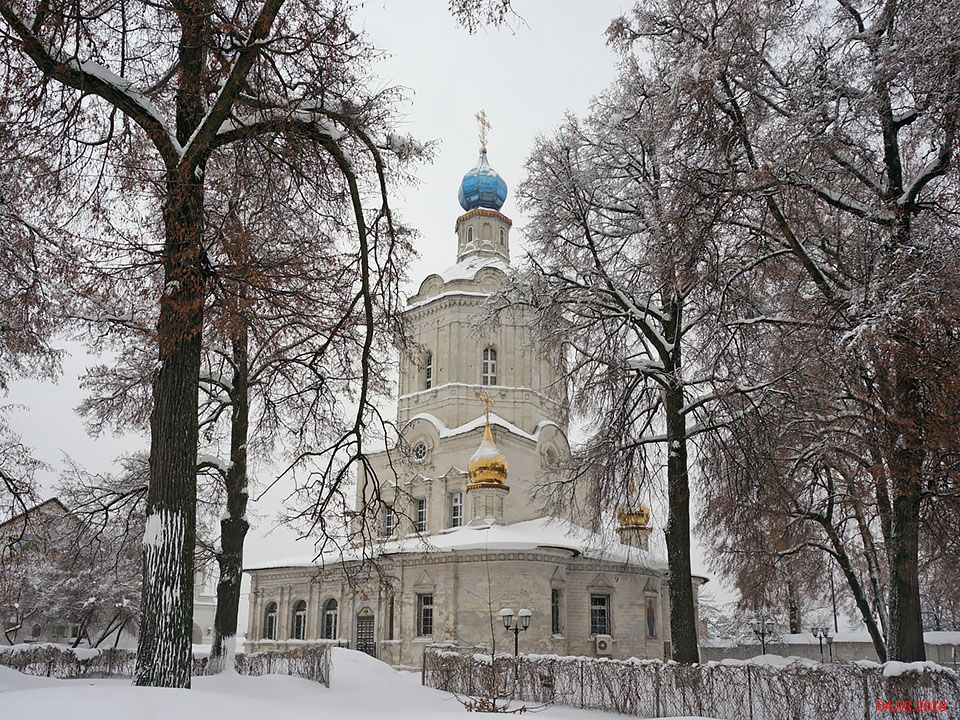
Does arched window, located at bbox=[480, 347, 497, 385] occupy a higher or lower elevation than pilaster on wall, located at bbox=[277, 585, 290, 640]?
higher

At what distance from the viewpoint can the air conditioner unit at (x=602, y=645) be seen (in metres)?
28.7

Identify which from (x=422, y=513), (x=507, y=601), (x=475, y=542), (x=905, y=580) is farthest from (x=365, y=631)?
(x=905, y=580)

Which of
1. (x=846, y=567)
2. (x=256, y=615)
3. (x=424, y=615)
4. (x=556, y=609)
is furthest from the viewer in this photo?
(x=256, y=615)

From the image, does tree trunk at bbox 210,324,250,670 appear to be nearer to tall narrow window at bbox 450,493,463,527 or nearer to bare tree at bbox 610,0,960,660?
bare tree at bbox 610,0,960,660

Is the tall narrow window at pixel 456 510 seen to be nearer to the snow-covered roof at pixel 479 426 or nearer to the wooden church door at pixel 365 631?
the snow-covered roof at pixel 479 426

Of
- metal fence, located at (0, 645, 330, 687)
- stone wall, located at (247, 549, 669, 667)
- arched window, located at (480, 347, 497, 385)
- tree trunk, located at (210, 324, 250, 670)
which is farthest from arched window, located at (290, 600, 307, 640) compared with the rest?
tree trunk, located at (210, 324, 250, 670)

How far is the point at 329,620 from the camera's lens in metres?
33.2

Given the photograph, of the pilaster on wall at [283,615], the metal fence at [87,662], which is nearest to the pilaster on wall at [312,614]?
the pilaster on wall at [283,615]

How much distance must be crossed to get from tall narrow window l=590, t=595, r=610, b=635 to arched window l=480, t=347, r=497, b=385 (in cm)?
939

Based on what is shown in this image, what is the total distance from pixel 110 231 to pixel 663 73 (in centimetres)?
872

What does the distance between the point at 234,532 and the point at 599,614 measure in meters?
16.3

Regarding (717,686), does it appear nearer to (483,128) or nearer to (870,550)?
(870,550)

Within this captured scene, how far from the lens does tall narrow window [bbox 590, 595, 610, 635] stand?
29297 mm

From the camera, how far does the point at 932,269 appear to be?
9.03m
